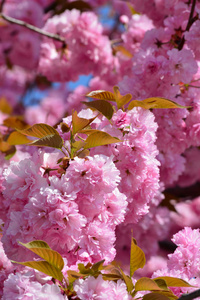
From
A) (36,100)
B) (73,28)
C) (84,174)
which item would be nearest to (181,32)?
(73,28)

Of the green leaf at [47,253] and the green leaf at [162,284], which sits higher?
the green leaf at [47,253]

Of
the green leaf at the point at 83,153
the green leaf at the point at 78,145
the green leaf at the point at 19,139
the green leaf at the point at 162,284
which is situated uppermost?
the green leaf at the point at 78,145

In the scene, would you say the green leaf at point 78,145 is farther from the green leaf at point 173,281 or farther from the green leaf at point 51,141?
the green leaf at point 173,281

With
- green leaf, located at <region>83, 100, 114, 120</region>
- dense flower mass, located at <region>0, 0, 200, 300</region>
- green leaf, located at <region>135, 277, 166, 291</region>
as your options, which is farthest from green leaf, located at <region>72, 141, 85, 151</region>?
green leaf, located at <region>135, 277, 166, 291</region>

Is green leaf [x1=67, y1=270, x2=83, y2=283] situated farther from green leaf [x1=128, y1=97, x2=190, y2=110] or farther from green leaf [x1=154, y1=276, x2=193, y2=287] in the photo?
green leaf [x1=128, y1=97, x2=190, y2=110]

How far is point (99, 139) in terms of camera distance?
126cm

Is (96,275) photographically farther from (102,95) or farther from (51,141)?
(102,95)

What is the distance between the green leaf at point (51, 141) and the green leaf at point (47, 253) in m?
0.29

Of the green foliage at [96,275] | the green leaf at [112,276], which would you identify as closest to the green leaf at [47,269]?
the green foliage at [96,275]

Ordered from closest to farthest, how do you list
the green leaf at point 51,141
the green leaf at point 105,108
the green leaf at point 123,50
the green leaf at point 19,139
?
1. the green leaf at point 51,141
2. the green leaf at point 105,108
3. the green leaf at point 19,139
4. the green leaf at point 123,50

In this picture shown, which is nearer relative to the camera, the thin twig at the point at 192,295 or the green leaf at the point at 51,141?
the thin twig at the point at 192,295

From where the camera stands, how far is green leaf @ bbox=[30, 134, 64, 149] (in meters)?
1.25

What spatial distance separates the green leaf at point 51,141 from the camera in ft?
4.10

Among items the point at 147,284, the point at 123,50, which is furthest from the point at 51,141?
the point at 123,50
